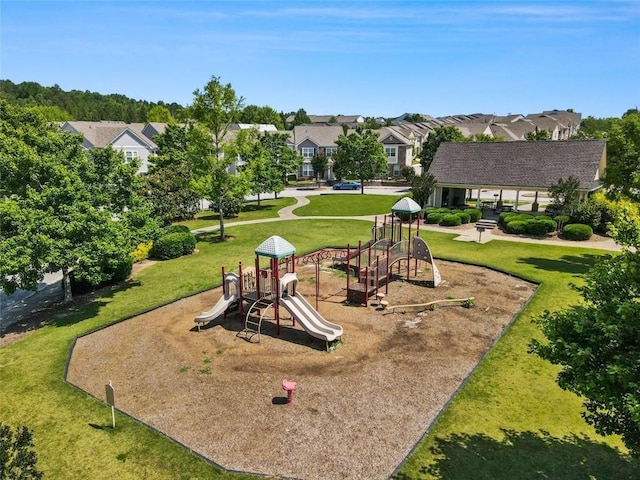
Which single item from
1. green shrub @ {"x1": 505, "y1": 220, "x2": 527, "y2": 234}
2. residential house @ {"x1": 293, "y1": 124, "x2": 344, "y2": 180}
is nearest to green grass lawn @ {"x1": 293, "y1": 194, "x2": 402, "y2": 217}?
green shrub @ {"x1": 505, "y1": 220, "x2": 527, "y2": 234}

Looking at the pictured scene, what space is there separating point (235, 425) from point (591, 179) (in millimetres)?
35362

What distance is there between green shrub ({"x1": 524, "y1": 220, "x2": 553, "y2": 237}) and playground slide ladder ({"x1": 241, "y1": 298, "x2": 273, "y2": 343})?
23.1 metres

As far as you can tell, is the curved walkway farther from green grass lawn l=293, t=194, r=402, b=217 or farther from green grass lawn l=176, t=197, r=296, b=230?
green grass lawn l=293, t=194, r=402, b=217

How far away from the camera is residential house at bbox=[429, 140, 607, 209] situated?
36.2 m

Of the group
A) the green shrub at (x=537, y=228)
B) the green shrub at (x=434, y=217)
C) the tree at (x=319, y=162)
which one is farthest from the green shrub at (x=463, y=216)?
the tree at (x=319, y=162)

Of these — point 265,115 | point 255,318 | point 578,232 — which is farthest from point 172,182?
point 265,115

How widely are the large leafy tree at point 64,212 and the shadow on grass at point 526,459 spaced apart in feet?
46.5

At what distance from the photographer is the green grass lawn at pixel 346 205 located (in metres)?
43.6

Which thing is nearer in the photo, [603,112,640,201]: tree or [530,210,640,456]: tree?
[530,210,640,456]: tree

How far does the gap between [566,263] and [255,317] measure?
18.5 metres

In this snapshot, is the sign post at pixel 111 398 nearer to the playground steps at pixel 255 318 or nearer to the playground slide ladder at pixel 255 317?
the playground steps at pixel 255 318

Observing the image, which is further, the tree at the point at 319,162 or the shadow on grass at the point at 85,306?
the tree at the point at 319,162

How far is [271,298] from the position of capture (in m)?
16.6

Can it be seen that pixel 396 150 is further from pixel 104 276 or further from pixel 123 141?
pixel 104 276
